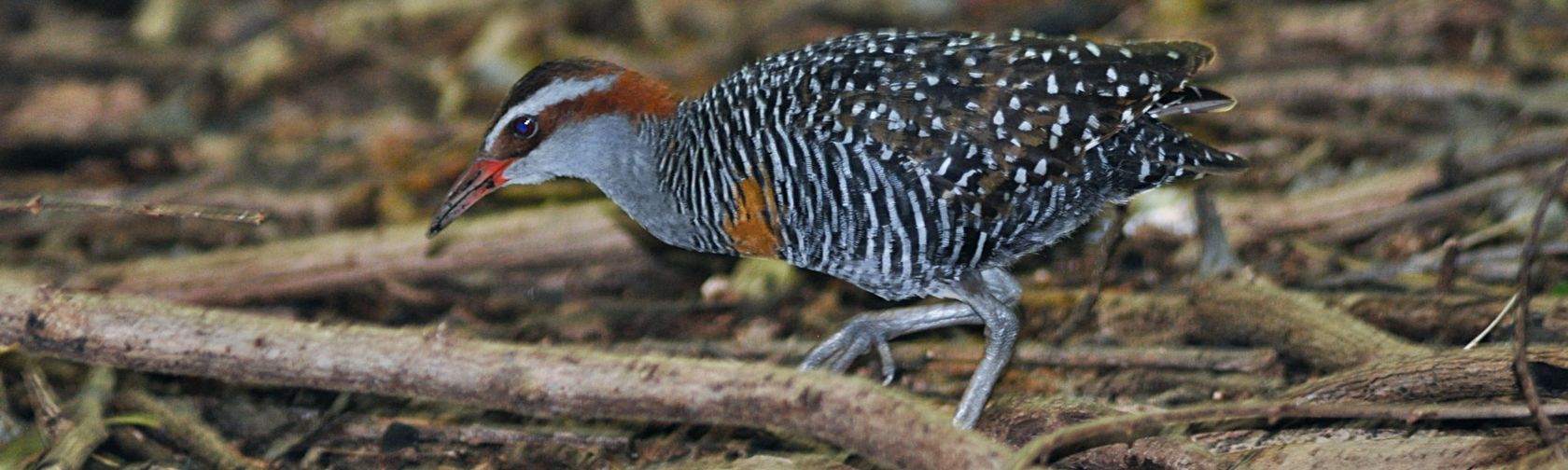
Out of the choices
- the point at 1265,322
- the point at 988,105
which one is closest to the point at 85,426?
the point at 988,105

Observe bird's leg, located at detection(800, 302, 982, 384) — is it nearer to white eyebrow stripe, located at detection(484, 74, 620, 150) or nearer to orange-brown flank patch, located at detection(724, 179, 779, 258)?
orange-brown flank patch, located at detection(724, 179, 779, 258)

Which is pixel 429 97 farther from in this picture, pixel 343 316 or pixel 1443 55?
pixel 1443 55

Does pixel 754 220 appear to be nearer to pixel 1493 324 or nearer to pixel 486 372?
pixel 486 372

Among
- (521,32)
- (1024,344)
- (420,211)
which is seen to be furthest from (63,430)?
(521,32)

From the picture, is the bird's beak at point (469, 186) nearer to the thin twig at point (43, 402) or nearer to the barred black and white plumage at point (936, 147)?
the barred black and white plumage at point (936, 147)

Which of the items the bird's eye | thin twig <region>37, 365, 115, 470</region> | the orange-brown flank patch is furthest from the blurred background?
the bird's eye

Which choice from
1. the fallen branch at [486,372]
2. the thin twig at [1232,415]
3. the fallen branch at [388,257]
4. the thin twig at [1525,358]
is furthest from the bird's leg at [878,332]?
the thin twig at [1525,358]
